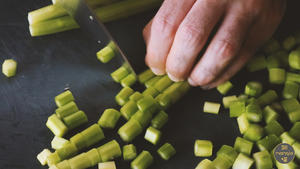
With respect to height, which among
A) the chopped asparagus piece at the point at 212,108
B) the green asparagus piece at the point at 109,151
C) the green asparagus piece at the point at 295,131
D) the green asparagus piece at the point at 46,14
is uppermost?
the green asparagus piece at the point at 46,14

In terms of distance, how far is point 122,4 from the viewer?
2.65 metres

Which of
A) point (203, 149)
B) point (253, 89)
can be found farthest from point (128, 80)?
point (253, 89)

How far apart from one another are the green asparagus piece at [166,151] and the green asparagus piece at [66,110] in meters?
0.51

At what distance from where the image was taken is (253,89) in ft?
7.29

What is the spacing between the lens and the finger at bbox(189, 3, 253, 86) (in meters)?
1.98

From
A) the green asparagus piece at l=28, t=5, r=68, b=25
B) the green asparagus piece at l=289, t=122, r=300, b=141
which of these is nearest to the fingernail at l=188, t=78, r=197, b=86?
the green asparagus piece at l=289, t=122, r=300, b=141

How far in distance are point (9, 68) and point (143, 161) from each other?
1.00 metres

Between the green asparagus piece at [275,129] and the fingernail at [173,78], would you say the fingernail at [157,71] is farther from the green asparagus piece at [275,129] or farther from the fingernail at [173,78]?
the green asparagus piece at [275,129]

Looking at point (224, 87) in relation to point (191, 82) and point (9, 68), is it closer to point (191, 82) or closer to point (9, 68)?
point (191, 82)

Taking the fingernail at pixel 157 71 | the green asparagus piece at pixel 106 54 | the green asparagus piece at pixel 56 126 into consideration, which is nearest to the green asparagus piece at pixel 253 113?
the fingernail at pixel 157 71

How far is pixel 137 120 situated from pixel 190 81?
1.15 feet

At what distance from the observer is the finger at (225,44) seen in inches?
77.9

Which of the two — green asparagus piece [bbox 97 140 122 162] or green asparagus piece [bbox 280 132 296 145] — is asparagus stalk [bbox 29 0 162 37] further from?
green asparagus piece [bbox 280 132 296 145]

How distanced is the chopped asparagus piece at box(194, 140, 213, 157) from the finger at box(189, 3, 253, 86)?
340 millimetres
